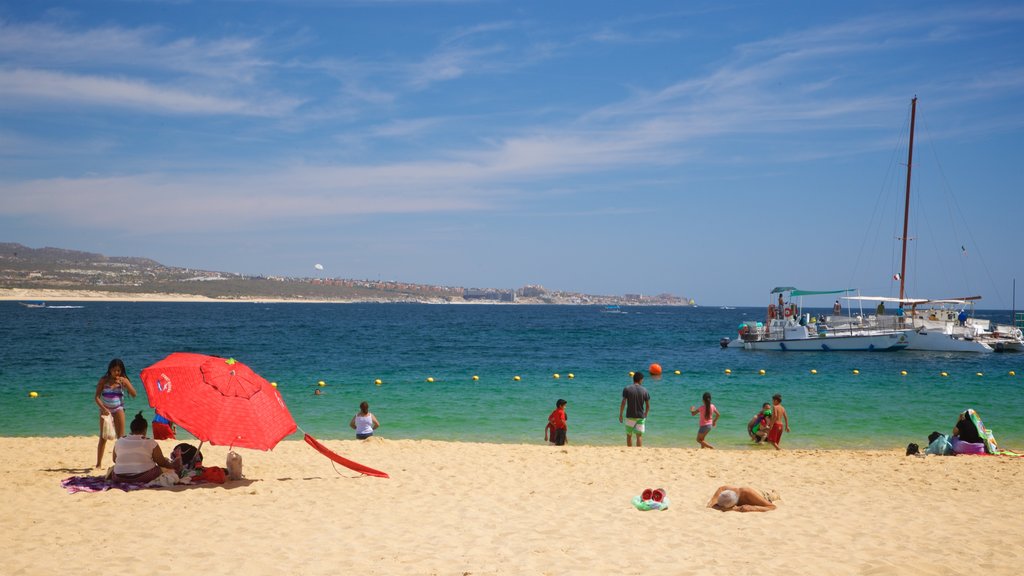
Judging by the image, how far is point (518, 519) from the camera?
8539 millimetres

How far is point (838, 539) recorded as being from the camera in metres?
7.66

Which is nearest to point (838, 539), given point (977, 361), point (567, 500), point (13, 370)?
point (567, 500)

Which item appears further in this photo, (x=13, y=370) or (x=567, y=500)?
(x=13, y=370)

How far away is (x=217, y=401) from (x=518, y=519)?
4003 millimetres

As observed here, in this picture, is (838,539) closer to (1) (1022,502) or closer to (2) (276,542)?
(1) (1022,502)

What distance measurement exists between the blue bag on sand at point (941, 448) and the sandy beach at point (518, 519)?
2.10ft

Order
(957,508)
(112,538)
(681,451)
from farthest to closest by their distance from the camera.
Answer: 1. (681,451)
2. (957,508)
3. (112,538)

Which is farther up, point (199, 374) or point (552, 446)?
point (199, 374)

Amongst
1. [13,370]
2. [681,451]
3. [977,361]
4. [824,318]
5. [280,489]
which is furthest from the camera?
[824,318]

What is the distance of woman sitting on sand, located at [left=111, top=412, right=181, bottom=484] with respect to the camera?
9.34 metres

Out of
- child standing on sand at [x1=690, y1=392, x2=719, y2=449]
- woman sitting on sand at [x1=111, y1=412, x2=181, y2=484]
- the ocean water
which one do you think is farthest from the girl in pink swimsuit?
child standing on sand at [x1=690, y1=392, x2=719, y2=449]

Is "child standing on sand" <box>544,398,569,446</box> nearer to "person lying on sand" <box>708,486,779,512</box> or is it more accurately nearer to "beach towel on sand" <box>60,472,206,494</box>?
"person lying on sand" <box>708,486,779,512</box>

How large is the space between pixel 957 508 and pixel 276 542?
8.15 metres

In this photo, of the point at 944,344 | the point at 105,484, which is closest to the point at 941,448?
the point at 105,484
